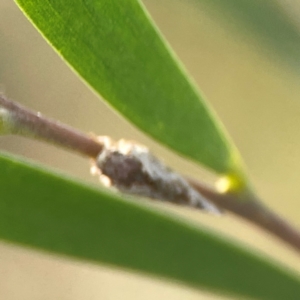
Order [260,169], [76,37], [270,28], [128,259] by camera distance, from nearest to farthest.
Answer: [76,37] → [128,259] → [270,28] → [260,169]

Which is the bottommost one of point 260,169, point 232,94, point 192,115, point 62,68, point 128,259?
point 62,68

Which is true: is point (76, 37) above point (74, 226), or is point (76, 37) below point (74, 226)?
above

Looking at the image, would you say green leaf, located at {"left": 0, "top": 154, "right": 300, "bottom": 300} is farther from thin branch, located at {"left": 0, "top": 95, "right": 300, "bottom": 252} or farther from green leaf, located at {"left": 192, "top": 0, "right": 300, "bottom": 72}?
green leaf, located at {"left": 192, "top": 0, "right": 300, "bottom": 72}

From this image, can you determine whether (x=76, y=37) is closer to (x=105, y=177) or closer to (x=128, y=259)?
(x=105, y=177)

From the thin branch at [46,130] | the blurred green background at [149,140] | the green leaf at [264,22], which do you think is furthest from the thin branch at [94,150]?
the blurred green background at [149,140]

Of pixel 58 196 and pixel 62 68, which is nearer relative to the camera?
pixel 58 196

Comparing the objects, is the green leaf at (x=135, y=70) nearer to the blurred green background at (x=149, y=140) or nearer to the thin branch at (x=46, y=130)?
the thin branch at (x=46, y=130)

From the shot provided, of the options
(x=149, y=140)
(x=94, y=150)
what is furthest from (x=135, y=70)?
(x=149, y=140)

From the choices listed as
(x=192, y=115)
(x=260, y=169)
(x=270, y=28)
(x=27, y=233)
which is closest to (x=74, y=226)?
(x=27, y=233)
